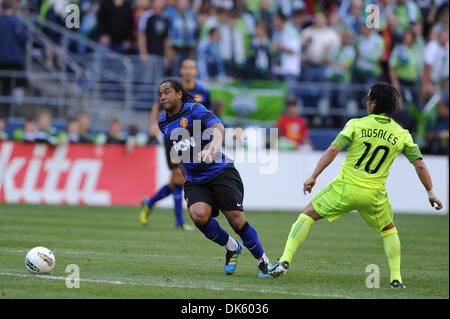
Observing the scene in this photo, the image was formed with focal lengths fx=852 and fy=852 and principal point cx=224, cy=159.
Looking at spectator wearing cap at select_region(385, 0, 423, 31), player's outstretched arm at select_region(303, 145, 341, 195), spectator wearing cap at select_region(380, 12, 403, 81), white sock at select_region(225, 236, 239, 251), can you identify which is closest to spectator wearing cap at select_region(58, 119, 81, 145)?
spectator wearing cap at select_region(380, 12, 403, 81)

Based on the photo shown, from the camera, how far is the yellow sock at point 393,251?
878 cm

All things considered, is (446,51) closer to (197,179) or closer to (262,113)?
(262,113)

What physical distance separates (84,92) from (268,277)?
14763mm

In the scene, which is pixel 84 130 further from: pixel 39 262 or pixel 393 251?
pixel 393 251

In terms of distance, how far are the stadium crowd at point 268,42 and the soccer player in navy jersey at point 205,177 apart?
1279 cm

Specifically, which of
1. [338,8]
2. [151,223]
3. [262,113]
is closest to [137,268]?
[151,223]

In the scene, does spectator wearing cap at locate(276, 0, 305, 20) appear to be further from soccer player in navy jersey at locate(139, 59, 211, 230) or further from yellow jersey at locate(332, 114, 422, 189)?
yellow jersey at locate(332, 114, 422, 189)

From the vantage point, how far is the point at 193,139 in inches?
368

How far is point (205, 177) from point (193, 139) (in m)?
0.44

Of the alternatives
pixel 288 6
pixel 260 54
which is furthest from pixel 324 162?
pixel 288 6

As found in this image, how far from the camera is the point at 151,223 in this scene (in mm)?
15789

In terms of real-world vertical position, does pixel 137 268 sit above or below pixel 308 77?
below

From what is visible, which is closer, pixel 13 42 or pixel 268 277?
pixel 268 277

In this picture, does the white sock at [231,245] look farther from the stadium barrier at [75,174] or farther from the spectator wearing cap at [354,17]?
the spectator wearing cap at [354,17]
